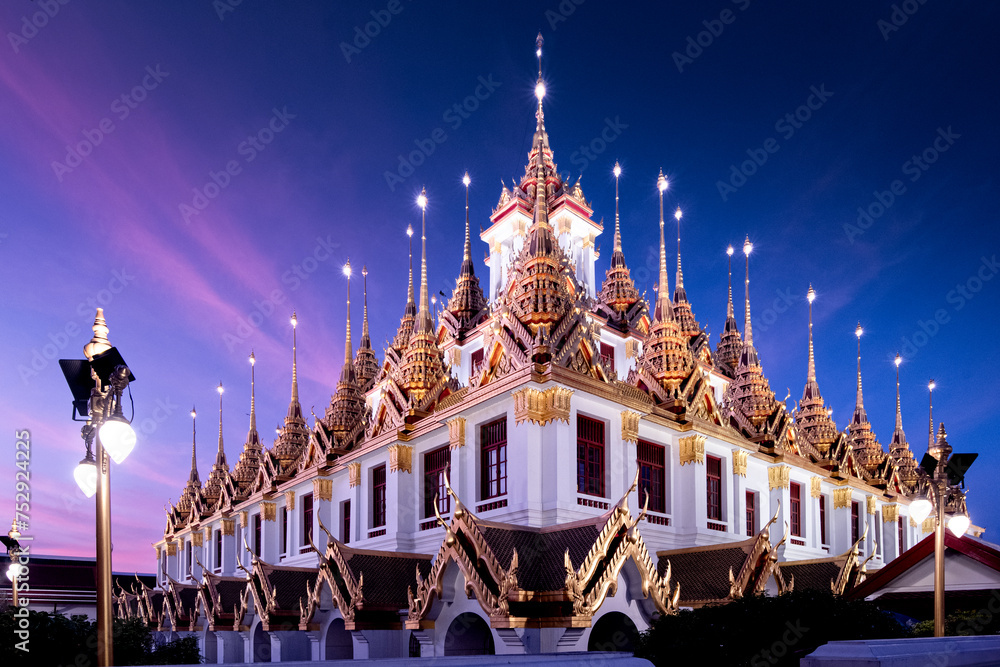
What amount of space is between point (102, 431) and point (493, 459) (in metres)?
13.0

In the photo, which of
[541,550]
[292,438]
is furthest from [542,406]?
[292,438]

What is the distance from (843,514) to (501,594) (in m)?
22.9

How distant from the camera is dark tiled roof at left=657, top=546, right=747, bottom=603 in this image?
16453 mm

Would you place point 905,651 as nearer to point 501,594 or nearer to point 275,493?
point 501,594

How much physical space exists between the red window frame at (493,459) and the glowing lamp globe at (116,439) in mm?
12319

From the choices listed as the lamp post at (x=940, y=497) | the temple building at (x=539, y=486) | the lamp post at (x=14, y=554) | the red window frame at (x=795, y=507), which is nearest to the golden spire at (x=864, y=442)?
the temple building at (x=539, y=486)

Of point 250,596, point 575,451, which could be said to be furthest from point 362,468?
point 575,451

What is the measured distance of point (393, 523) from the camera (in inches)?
865

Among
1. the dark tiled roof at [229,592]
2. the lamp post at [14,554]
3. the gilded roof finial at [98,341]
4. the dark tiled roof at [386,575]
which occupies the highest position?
the gilded roof finial at [98,341]

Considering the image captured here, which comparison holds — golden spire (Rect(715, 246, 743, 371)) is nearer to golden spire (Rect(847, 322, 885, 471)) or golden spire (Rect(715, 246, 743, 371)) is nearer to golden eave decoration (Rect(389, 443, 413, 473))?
golden spire (Rect(847, 322, 885, 471))

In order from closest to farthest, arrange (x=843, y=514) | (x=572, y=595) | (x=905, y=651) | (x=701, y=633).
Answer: (x=905, y=651), (x=701, y=633), (x=572, y=595), (x=843, y=514)

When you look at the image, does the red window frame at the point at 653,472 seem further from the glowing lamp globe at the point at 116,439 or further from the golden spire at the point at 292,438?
the golden spire at the point at 292,438

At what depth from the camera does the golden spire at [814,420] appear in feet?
106

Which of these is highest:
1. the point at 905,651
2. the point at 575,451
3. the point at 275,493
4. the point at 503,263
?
the point at 503,263
